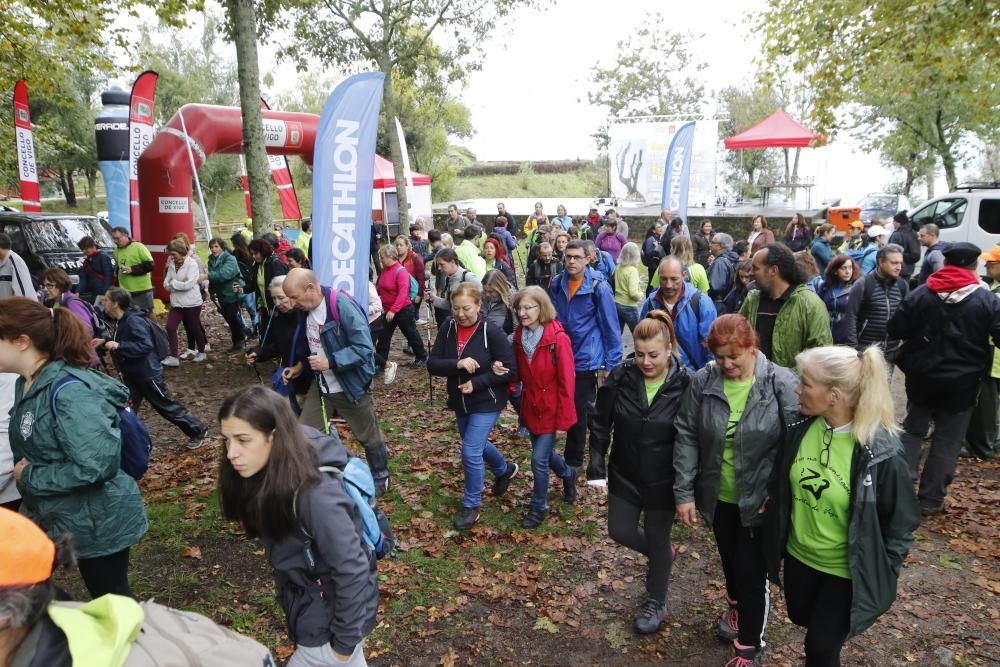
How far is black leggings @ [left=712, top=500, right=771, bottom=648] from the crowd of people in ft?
0.04

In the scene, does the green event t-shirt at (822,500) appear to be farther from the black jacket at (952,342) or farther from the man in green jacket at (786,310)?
the black jacket at (952,342)

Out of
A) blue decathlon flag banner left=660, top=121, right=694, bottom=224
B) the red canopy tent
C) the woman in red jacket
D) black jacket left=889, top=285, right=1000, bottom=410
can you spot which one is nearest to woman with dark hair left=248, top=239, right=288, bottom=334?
the woman in red jacket

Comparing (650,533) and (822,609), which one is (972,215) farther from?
(822,609)

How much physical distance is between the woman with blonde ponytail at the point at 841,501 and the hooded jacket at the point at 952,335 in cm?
240

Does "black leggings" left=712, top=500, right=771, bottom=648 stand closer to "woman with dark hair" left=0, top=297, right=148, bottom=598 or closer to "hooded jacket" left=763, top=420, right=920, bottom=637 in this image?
"hooded jacket" left=763, top=420, right=920, bottom=637

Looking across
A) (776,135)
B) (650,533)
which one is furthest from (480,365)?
(776,135)

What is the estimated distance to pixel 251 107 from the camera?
9.63 meters

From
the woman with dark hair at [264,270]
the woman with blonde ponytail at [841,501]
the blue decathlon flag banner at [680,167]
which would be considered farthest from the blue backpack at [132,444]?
the blue decathlon flag banner at [680,167]

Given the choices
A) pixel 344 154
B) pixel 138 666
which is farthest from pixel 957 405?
pixel 344 154

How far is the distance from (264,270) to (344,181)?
2.43 metres

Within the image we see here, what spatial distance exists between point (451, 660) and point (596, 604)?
102cm

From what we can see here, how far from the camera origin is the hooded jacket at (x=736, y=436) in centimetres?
309

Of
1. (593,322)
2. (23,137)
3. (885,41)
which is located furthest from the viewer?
(23,137)

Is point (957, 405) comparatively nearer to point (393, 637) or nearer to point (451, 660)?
point (451, 660)
